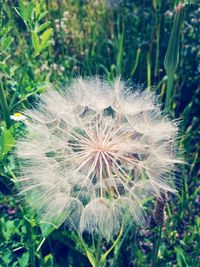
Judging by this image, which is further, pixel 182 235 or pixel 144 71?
pixel 144 71

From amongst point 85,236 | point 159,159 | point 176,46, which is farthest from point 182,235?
point 176,46

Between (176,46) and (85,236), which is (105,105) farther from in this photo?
(85,236)

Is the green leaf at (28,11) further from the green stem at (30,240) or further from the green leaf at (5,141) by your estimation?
Answer: the green stem at (30,240)

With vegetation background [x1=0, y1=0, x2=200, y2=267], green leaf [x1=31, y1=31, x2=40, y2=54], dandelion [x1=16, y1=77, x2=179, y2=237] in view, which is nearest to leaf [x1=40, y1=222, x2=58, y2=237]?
vegetation background [x1=0, y1=0, x2=200, y2=267]

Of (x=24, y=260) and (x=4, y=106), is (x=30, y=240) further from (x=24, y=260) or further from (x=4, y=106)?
(x=4, y=106)

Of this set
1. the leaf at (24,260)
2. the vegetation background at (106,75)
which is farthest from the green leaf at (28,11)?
the leaf at (24,260)

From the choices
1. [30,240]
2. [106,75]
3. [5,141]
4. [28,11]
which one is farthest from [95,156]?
[106,75]

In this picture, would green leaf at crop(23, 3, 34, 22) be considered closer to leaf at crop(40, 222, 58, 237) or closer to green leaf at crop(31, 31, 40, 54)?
green leaf at crop(31, 31, 40, 54)
